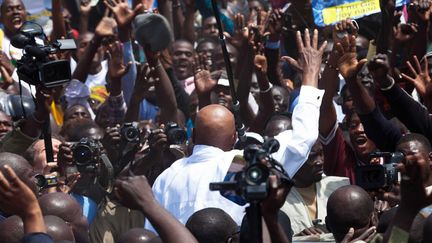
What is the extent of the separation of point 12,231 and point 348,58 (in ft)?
8.41

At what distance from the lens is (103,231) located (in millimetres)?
7848

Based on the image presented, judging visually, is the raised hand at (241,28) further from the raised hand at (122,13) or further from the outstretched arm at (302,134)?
the outstretched arm at (302,134)

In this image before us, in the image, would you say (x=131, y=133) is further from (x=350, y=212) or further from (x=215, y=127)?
(x=350, y=212)

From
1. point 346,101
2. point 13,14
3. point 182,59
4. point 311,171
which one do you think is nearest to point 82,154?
point 311,171

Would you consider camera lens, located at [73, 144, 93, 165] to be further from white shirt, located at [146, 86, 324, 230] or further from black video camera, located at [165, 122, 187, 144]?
black video camera, located at [165, 122, 187, 144]

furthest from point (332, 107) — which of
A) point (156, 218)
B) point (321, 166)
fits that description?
point (156, 218)

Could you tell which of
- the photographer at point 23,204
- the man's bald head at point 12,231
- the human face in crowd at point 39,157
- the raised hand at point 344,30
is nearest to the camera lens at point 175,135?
the human face in crowd at point 39,157

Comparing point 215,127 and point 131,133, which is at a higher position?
point 215,127

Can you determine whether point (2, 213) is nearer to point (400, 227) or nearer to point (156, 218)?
point (156, 218)

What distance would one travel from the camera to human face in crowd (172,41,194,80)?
1181 cm

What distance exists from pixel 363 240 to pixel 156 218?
1.18 m

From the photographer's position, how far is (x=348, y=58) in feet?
24.5

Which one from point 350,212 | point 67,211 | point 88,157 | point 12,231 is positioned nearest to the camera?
point 12,231

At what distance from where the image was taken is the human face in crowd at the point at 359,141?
8.58 m
